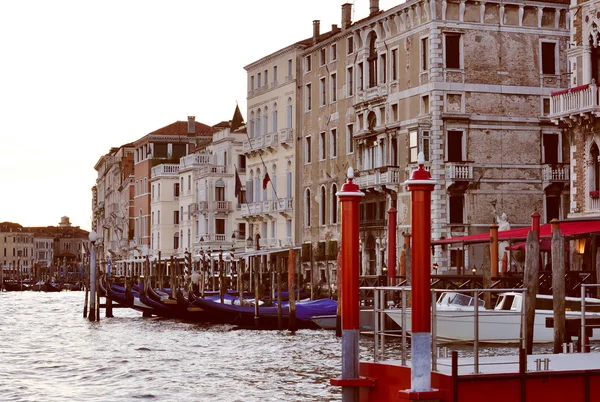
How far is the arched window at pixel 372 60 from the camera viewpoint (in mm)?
37594

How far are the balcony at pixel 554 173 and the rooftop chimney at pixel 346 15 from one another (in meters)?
9.38

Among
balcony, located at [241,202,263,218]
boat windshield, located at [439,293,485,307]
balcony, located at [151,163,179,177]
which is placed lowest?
boat windshield, located at [439,293,485,307]

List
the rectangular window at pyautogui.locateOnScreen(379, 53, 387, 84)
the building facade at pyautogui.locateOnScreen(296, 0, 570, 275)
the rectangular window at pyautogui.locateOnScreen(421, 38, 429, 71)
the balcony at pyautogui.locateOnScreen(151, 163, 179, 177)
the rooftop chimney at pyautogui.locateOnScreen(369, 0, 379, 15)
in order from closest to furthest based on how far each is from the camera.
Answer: the building facade at pyautogui.locateOnScreen(296, 0, 570, 275)
the rectangular window at pyautogui.locateOnScreen(421, 38, 429, 71)
the rectangular window at pyautogui.locateOnScreen(379, 53, 387, 84)
the rooftop chimney at pyautogui.locateOnScreen(369, 0, 379, 15)
the balcony at pyautogui.locateOnScreen(151, 163, 179, 177)

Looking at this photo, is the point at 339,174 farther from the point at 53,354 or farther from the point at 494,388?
the point at 494,388

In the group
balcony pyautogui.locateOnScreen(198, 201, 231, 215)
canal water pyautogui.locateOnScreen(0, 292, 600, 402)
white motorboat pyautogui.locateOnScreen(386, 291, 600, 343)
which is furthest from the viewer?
balcony pyautogui.locateOnScreen(198, 201, 231, 215)

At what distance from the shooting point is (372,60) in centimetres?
3788

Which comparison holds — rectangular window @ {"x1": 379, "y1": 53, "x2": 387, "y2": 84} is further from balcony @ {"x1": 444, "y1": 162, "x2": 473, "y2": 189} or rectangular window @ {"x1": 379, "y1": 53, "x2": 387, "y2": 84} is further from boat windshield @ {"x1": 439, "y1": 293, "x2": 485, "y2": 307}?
boat windshield @ {"x1": 439, "y1": 293, "x2": 485, "y2": 307}

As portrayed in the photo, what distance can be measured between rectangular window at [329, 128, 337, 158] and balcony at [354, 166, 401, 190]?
140 inches

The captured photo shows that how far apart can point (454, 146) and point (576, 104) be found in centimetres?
865

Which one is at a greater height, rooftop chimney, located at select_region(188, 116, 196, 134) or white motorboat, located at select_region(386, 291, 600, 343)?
rooftop chimney, located at select_region(188, 116, 196, 134)

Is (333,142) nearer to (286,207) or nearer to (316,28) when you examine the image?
(286,207)

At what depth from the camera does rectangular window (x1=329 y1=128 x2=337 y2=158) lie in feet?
133

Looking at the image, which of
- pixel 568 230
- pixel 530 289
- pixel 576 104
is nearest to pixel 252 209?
pixel 576 104

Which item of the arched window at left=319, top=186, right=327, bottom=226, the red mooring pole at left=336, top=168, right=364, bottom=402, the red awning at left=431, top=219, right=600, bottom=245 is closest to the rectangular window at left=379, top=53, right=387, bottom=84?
the arched window at left=319, top=186, right=327, bottom=226
